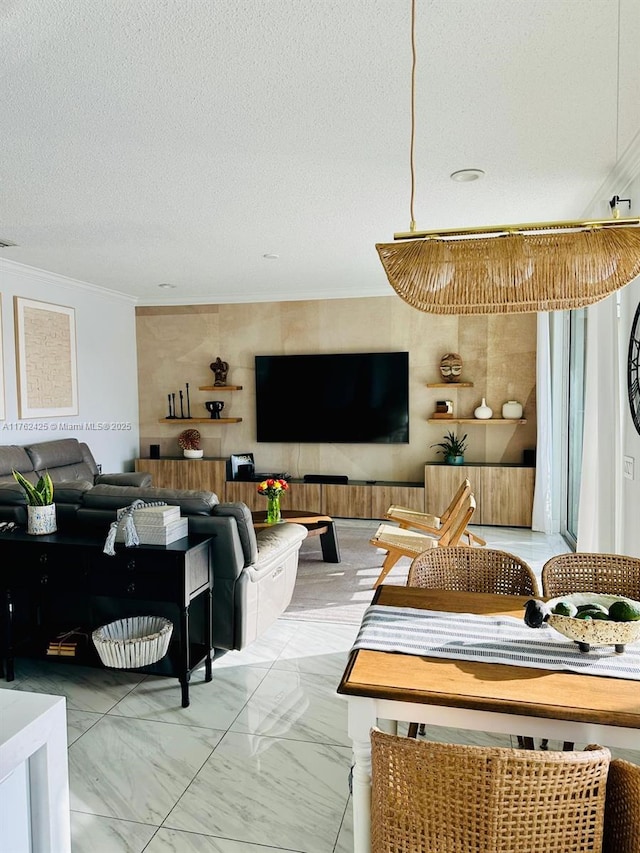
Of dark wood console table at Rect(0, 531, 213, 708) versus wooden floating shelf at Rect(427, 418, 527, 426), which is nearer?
dark wood console table at Rect(0, 531, 213, 708)

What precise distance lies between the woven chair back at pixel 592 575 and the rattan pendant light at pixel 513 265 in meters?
1.14

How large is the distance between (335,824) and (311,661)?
1.23 m

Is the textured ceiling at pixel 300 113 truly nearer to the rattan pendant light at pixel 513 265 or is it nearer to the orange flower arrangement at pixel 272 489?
the rattan pendant light at pixel 513 265

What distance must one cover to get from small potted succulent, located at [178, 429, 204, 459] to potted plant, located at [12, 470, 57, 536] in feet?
13.8

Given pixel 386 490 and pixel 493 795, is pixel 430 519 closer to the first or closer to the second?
pixel 386 490

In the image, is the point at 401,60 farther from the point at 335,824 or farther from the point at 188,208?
the point at 335,824

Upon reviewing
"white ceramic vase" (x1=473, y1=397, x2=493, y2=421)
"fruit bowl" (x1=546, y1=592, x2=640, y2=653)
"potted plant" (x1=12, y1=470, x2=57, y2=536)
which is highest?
"white ceramic vase" (x1=473, y1=397, x2=493, y2=421)

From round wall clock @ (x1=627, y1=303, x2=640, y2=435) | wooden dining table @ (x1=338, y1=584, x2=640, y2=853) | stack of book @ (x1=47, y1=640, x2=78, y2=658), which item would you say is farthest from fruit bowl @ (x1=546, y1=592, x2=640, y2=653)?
stack of book @ (x1=47, y1=640, x2=78, y2=658)

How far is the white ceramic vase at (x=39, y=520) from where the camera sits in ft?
10.0

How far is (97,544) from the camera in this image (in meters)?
2.90

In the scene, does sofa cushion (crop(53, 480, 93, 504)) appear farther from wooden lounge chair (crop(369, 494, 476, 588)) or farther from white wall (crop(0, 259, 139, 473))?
white wall (crop(0, 259, 139, 473))

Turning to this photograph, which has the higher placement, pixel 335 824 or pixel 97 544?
pixel 97 544

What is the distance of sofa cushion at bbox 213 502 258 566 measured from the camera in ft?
10.2

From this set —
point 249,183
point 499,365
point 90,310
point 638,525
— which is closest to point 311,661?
point 638,525
